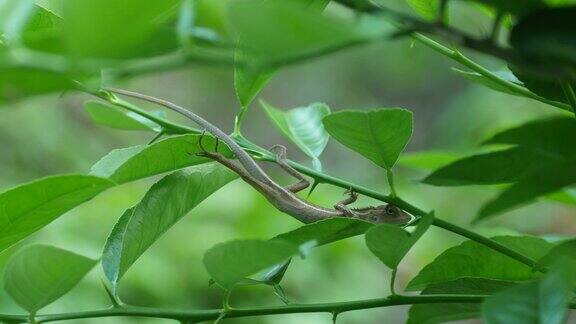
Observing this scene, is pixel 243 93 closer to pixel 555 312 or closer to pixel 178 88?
pixel 555 312

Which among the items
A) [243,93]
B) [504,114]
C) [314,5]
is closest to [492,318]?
[314,5]

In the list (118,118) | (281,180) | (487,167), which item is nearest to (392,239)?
(487,167)

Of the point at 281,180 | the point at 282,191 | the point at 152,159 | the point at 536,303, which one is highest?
the point at 281,180

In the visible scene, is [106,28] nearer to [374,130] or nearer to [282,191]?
[374,130]

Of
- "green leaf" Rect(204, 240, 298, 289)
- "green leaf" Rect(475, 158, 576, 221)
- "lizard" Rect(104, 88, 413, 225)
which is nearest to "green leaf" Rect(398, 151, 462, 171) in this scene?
"lizard" Rect(104, 88, 413, 225)

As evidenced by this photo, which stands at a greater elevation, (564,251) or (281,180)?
(281,180)

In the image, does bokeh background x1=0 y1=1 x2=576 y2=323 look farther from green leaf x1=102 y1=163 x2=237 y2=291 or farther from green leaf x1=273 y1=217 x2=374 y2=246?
green leaf x1=273 y1=217 x2=374 y2=246
